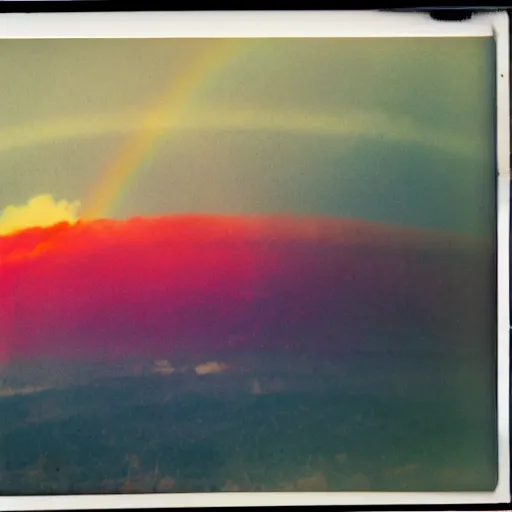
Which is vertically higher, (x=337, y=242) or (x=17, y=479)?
(x=337, y=242)

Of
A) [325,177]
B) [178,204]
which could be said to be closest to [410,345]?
[325,177]

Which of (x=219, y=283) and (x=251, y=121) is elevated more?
(x=251, y=121)

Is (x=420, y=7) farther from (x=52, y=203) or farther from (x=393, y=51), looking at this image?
(x=52, y=203)

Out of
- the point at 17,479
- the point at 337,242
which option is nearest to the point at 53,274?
the point at 17,479

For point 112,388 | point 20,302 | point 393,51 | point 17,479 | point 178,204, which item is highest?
point 393,51

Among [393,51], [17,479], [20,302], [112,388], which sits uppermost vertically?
[393,51]

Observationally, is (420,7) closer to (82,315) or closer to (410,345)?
(410,345)
